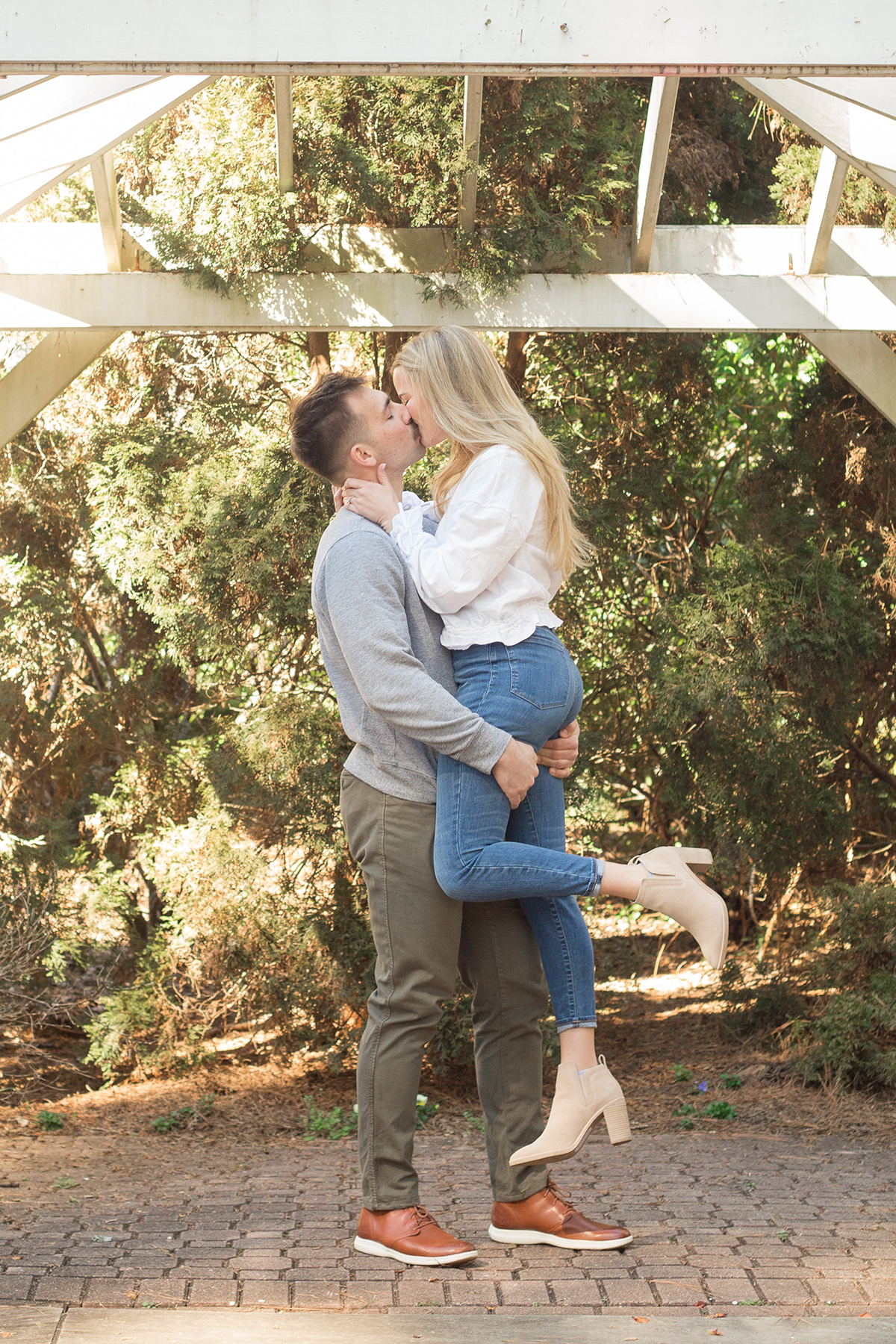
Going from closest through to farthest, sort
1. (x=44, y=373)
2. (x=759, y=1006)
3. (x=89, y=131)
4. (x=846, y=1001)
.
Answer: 1. (x=89, y=131)
2. (x=44, y=373)
3. (x=846, y=1001)
4. (x=759, y=1006)

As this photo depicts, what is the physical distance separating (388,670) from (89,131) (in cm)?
273

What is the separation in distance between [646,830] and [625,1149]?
2.93 meters

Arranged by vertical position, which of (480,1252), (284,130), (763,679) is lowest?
(763,679)

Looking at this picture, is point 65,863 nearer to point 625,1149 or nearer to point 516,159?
point 625,1149

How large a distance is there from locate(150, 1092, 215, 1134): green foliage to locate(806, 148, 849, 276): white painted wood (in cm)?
448

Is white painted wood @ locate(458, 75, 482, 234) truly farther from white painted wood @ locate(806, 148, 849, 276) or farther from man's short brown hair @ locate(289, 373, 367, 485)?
man's short brown hair @ locate(289, 373, 367, 485)

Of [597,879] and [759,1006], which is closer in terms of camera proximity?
[597,879]

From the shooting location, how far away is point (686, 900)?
256cm

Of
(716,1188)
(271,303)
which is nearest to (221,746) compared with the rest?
→ (271,303)

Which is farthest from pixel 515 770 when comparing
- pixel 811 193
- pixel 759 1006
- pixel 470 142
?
pixel 759 1006

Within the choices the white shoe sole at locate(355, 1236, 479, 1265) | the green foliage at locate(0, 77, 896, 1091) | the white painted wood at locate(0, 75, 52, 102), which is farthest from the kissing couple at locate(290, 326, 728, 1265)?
the green foliage at locate(0, 77, 896, 1091)

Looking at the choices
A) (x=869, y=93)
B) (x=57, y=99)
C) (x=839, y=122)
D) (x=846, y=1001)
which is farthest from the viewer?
(x=846, y=1001)

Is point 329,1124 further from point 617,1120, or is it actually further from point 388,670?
point 388,670

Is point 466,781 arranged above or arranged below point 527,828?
Answer: above
